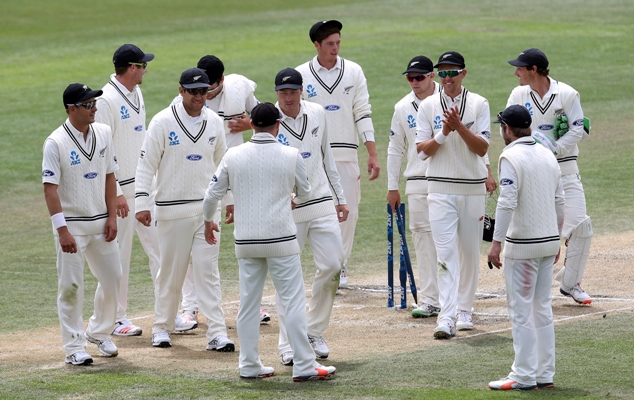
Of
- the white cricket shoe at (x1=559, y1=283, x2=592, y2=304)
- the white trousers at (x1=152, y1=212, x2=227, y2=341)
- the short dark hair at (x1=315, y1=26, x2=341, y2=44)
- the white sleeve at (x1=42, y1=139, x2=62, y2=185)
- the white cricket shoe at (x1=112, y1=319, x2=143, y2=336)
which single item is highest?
the short dark hair at (x1=315, y1=26, x2=341, y2=44)

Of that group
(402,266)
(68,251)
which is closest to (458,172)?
(402,266)

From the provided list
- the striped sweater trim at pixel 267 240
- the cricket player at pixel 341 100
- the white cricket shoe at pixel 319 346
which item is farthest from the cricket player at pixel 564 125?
the striped sweater trim at pixel 267 240

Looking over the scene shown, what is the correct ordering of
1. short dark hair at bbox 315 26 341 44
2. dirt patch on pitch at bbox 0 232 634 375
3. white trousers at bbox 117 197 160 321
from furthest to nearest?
→ short dark hair at bbox 315 26 341 44, white trousers at bbox 117 197 160 321, dirt patch on pitch at bbox 0 232 634 375

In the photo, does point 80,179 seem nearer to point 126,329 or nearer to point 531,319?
point 126,329

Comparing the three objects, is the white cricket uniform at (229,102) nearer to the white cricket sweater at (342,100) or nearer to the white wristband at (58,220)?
the white cricket sweater at (342,100)

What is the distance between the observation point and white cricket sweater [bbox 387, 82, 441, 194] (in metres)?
10.6

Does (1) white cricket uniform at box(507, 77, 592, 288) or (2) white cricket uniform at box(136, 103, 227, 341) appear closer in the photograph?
(2) white cricket uniform at box(136, 103, 227, 341)

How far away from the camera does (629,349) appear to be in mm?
8539

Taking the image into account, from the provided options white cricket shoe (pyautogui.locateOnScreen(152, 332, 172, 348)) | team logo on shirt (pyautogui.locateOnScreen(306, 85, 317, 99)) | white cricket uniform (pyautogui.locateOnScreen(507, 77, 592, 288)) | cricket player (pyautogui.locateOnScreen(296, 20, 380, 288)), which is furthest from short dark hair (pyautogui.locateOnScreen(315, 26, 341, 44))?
white cricket shoe (pyautogui.locateOnScreen(152, 332, 172, 348))

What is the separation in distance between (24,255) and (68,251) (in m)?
5.71

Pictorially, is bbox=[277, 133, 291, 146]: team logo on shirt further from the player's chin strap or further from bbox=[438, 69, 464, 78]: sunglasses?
the player's chin strap

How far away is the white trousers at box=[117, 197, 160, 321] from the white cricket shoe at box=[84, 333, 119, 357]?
94 cm

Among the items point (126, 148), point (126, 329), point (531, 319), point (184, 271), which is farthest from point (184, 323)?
point (531, 319)

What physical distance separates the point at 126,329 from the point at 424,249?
9.65 feet
